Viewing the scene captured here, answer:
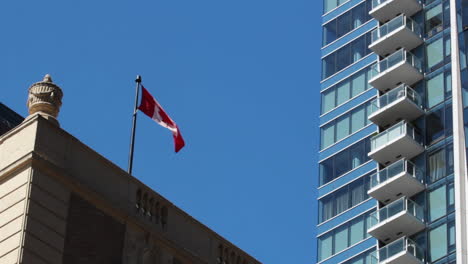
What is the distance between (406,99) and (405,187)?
571 centimetres

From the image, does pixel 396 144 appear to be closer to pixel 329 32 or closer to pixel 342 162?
pixel 342 162

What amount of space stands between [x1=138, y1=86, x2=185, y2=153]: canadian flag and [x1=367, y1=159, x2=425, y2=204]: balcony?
47631mm

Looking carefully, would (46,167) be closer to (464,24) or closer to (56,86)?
(56,86)

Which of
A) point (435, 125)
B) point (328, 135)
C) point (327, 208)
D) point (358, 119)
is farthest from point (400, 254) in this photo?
point (328, 135)

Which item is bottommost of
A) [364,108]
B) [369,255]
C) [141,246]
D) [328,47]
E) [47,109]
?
[141,246]

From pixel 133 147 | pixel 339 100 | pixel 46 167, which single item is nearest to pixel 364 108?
pixel 339 100

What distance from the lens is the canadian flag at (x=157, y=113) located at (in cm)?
3647

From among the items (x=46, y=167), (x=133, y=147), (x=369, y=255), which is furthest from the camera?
(x=369, y=255)

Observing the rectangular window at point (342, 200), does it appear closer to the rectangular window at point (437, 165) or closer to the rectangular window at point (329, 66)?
the rectangular window at point (437, 165)

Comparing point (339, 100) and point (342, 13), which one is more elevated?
point (342, 13)

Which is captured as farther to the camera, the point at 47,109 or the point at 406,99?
the point at 406,99

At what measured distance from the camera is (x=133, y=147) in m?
32.0

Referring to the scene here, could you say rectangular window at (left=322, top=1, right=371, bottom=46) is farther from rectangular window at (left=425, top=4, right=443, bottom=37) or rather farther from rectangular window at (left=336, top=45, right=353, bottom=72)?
rectangular window at (left=425, top=4, right=443, bottom=37)

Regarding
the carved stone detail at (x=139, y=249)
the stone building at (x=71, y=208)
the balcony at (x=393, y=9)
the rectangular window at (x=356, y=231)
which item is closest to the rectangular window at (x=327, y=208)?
the rectangular window at (x=356, y=231)
